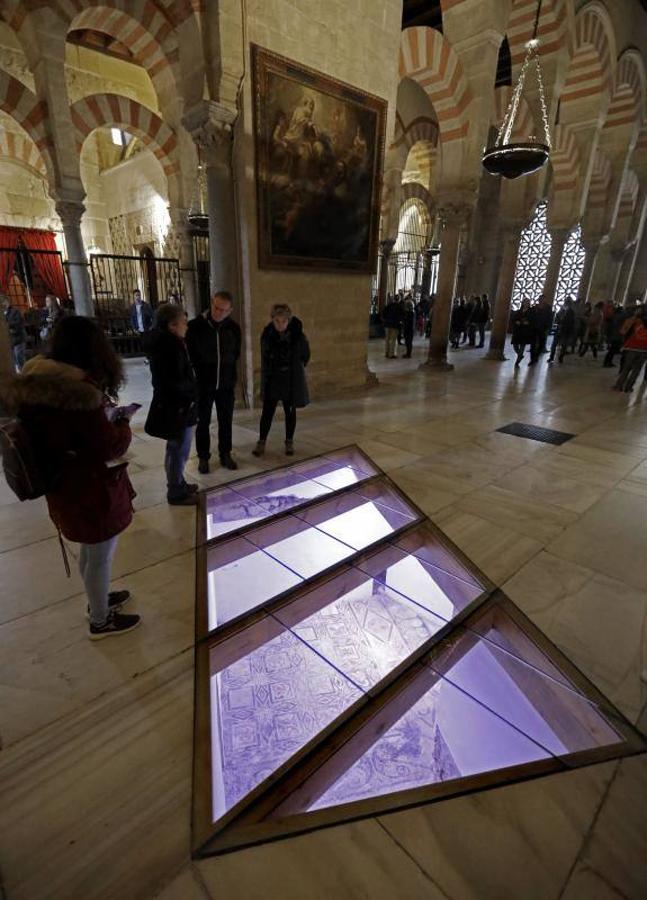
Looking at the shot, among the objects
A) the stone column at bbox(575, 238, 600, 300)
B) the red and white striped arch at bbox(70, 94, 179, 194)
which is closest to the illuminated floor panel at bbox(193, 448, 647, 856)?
the red and white striped arch at bbox(70, 94, 179, 194)

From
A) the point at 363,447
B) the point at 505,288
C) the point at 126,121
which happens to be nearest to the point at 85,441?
the point at 363,447

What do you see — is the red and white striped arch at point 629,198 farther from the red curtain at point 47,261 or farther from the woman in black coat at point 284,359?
the red curtain at point 47,261

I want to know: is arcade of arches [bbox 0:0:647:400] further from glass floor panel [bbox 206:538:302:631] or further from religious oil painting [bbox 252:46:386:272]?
glass floor panel [bbox 206:538:302:631]

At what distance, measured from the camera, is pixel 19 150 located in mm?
14133

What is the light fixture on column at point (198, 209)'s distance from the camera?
397 inches

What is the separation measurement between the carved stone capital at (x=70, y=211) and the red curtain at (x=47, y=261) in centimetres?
805

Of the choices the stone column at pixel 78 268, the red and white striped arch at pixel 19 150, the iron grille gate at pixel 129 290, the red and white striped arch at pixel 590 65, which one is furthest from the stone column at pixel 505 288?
the red and white striped arch at pixel 19 150

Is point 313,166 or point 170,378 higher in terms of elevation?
point 313,166

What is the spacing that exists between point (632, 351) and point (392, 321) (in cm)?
481

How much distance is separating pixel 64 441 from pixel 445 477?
10.6 ft

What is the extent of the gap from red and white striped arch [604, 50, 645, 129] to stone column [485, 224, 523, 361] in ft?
13.9

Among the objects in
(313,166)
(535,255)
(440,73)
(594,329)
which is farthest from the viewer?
(535,255)

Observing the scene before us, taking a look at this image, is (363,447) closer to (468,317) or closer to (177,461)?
(177,461)

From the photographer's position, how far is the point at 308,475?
418 centimetres
